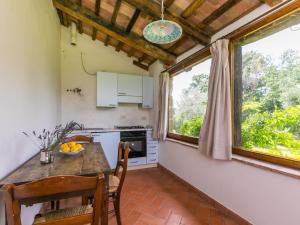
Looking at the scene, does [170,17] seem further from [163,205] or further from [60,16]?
[163,205]

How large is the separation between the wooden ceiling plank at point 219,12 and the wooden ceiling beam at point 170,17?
0.13 metres

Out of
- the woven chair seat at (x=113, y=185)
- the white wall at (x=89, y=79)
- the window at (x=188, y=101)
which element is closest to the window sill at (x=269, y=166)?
the window at (x=188, y=101)

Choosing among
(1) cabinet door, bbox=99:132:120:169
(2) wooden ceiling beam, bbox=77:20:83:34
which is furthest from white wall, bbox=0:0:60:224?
(1) cabinet door, bbox=99:132:120:169

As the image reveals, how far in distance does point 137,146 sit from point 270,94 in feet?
8.89

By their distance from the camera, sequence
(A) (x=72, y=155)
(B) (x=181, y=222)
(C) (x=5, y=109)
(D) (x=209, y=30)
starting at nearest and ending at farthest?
(C) (x=5, y=109) → (A) (x=72, y=155) → (B) (x=181, y=222) → (D) (x=209, y=30)

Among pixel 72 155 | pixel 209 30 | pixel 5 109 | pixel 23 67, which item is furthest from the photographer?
pixel 209 30

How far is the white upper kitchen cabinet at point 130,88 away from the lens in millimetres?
3957

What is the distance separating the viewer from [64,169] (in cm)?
138

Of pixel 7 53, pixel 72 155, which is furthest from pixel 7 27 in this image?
pixel 72 155

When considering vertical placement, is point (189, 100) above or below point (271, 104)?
above

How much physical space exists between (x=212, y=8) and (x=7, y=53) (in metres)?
2.19

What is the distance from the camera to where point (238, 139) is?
2068mm

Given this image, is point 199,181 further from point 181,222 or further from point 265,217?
point 265,217

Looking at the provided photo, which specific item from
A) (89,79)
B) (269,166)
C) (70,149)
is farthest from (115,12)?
(269,166)
